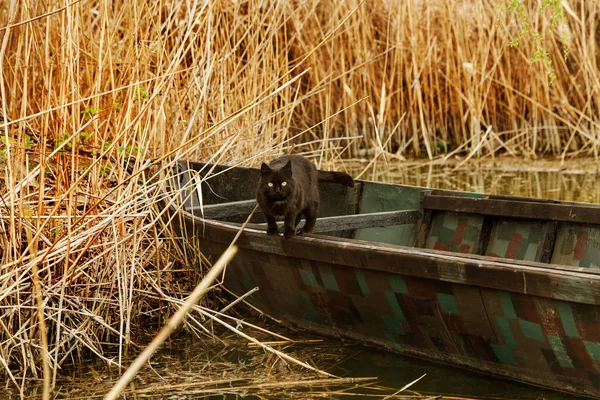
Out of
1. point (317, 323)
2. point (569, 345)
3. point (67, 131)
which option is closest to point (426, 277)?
point (569, 345)

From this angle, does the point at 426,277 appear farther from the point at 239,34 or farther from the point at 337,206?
the point at 239,34

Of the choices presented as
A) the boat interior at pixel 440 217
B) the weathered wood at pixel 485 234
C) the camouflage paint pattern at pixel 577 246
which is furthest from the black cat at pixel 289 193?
the camouflage paint pattern at pixel 577 246

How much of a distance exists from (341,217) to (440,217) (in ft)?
2.68

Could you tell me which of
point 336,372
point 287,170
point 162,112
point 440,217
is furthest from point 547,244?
point 162,112

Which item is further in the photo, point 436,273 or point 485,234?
point 485,234

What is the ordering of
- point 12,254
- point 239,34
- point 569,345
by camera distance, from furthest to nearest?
point 239,34 → point 12,254 → point 569,345

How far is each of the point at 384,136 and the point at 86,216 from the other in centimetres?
683

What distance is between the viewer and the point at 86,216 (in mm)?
5203

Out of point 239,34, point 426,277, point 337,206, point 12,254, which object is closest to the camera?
point 426,277

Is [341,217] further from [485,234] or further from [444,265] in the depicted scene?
[444,265]

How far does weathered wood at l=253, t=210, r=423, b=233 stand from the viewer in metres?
5.61

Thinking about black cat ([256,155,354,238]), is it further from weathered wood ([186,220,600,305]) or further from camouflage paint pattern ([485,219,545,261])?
camouflage paint pattern ([485,219,545,261])

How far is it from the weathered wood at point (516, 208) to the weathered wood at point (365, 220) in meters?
0.14

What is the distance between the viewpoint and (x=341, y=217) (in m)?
5.67
